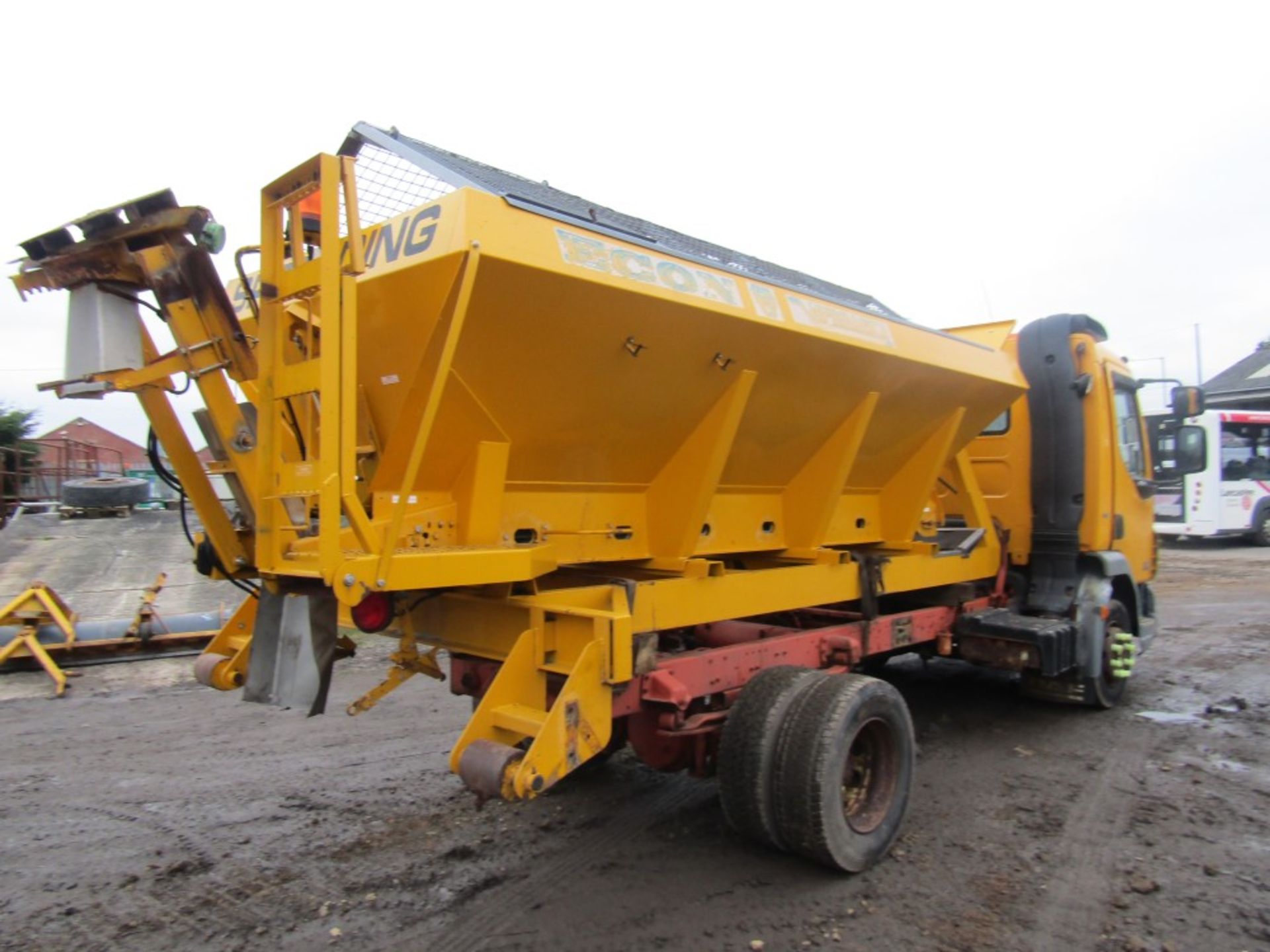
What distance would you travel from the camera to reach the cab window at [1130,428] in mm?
6520

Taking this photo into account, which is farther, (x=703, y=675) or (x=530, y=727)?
(x=703, y=675)

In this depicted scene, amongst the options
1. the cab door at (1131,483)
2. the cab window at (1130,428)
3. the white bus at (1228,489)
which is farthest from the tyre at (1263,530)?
the cab window at (1130,428)

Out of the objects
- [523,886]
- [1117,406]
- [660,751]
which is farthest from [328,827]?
[1117,406]

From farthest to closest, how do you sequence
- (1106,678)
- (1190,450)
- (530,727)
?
(1190,450) < (1106,678) < (530,727)

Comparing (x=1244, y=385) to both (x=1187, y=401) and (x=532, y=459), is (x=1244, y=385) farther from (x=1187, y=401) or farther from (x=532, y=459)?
(x=532, y=459)

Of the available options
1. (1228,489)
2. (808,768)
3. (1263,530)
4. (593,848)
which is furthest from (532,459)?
(1263,530)

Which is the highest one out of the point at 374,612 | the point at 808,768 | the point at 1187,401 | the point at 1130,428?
the point at 1187,401

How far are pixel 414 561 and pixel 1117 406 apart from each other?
227 inches

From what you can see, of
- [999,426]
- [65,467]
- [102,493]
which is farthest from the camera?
[65,467]

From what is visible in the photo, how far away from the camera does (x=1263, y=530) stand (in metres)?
19.7

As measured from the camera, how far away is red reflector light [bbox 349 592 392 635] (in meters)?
3.20

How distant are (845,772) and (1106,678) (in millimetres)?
3526

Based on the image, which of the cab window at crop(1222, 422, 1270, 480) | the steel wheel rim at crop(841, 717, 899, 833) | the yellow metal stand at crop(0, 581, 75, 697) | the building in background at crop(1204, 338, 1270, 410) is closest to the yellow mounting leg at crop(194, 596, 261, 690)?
the steel wheel rim at crop(841, 717, 899, 833)

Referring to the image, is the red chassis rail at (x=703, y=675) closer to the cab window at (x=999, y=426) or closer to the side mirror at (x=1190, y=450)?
the cab window at (x=999, y=426)
